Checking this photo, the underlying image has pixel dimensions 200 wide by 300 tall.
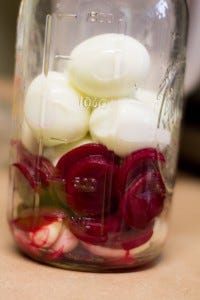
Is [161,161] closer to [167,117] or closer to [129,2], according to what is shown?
[167,117]

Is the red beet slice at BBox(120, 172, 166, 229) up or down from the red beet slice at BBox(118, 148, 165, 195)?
down

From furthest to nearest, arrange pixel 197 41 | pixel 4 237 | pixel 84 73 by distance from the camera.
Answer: pixel 197 41 < pixel 4 237 < pixel 84 73

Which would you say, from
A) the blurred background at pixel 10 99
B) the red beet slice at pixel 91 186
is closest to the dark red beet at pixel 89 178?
the red beet slice at pixel 91 186

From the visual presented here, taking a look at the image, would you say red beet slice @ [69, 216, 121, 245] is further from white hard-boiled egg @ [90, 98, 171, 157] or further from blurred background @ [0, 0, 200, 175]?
blurred background @ [0, 0, 200, 175]

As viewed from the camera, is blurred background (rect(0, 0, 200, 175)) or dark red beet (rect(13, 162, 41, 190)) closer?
dark red beet (rect(13, 162, 41, 190))

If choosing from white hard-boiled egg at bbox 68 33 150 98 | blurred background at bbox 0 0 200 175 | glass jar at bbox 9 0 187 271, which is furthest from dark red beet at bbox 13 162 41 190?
blurred background at bbox 0 0 200 175

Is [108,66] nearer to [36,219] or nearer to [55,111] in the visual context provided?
[55,111]

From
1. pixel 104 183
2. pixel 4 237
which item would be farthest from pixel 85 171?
pixel 4 237
